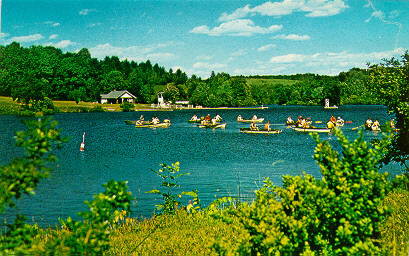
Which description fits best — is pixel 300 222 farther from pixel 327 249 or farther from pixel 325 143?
pixel 325 143

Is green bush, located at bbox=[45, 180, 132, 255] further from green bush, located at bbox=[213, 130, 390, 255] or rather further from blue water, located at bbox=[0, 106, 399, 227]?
blue water, located at bbox=[0, 106, 399, 227]

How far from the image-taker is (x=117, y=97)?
8.17m

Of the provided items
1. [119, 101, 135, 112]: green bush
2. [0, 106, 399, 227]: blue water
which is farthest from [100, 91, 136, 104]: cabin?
[0, 106, 399, 227]: blue water

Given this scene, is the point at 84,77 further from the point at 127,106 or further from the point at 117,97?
the point at 127,106

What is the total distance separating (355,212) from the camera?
2900 millimetres

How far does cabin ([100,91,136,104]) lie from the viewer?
25.8 feet

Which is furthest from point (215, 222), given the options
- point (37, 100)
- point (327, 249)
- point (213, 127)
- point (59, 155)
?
point (213, 127)

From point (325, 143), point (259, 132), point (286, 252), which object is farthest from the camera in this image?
point (259, 132)

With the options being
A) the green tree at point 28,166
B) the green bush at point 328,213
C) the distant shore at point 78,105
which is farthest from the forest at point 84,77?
the green bush at point 328,213

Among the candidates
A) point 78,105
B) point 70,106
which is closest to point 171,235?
point 70,106

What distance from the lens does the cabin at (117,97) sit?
25.8 ft

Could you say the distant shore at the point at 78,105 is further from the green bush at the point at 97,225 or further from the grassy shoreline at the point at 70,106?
A: the green bush at the point at 97,225

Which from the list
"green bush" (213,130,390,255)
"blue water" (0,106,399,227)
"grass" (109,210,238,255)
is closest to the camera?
"green bush" (213,130,390,255)

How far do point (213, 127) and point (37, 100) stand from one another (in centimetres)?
2088
